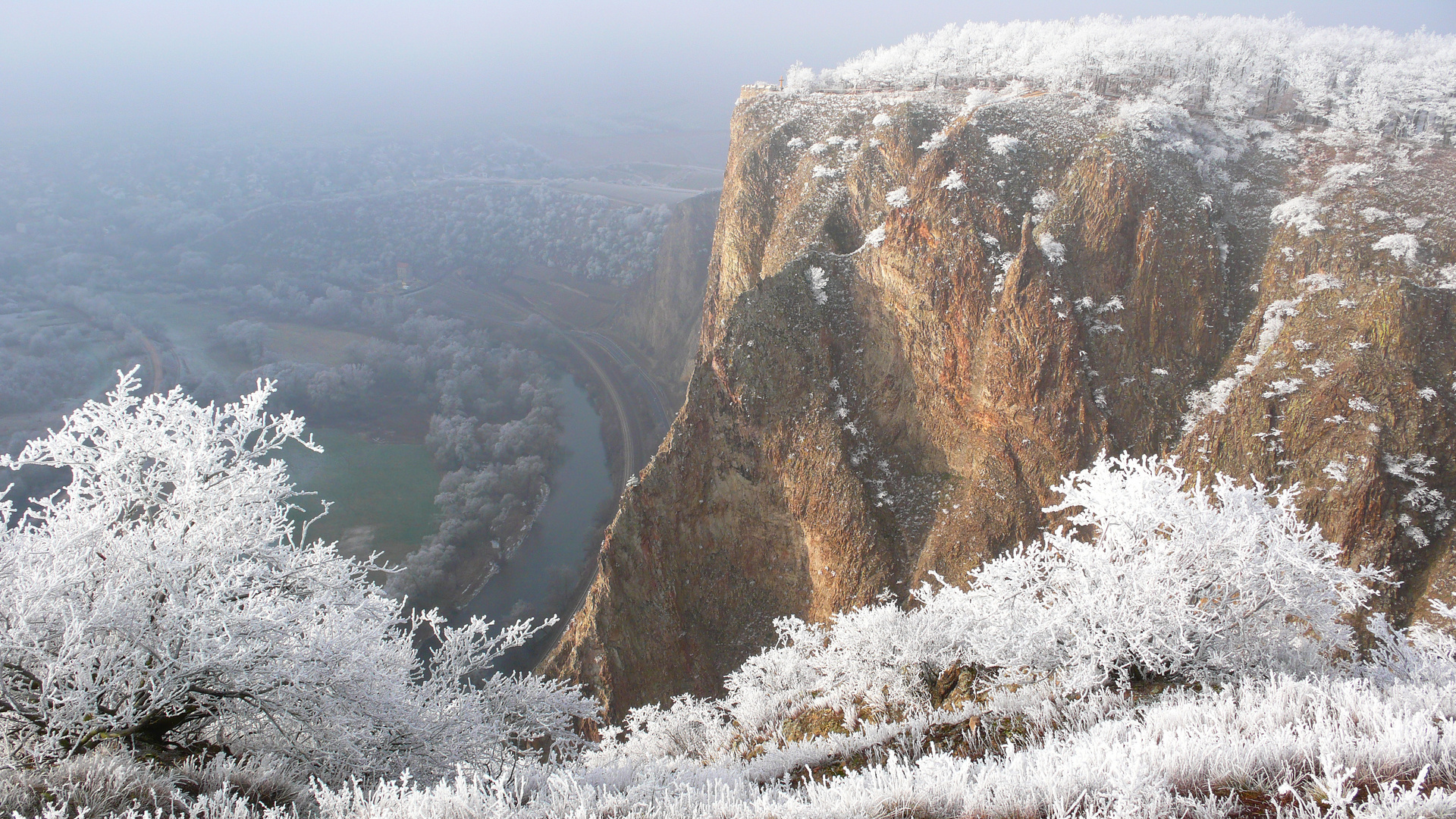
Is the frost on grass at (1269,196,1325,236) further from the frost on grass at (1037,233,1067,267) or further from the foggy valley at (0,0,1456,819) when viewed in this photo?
the frost on grass at (1037,233,1067,267)

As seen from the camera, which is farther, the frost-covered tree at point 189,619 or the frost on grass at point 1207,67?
the frost on grass at point 1207,67

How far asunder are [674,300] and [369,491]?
121ft

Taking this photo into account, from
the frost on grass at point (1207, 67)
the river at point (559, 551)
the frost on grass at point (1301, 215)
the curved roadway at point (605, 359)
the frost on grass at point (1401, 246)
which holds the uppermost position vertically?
the frost on grass at point (1207, 67)

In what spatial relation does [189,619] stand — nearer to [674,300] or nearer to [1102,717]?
[1102,717]

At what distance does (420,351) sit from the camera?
2739 inches

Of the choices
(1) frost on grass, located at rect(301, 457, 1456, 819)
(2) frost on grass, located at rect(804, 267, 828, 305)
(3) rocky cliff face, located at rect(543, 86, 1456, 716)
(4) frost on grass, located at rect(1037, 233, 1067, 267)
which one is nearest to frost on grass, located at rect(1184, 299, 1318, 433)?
(3) rocky cliff face, located at rect(543, 86, 1456, 716)

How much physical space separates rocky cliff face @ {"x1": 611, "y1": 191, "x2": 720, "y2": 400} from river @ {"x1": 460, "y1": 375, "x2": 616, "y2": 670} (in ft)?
39.0

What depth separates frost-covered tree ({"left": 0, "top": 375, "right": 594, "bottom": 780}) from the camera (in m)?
5.88

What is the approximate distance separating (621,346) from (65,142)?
15045cm

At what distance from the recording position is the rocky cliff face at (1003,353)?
22359mm

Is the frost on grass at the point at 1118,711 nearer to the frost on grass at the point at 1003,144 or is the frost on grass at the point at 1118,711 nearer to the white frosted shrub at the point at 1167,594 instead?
the white frosted shrub at the point at 1167,594

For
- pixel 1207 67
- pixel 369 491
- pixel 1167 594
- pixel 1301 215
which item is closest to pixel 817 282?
pixel 1301 215

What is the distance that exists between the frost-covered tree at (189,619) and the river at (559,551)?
23652 mm

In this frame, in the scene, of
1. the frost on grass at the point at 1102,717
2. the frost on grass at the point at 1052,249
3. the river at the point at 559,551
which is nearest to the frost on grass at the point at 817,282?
the frost on grass at the point at 1052,249
